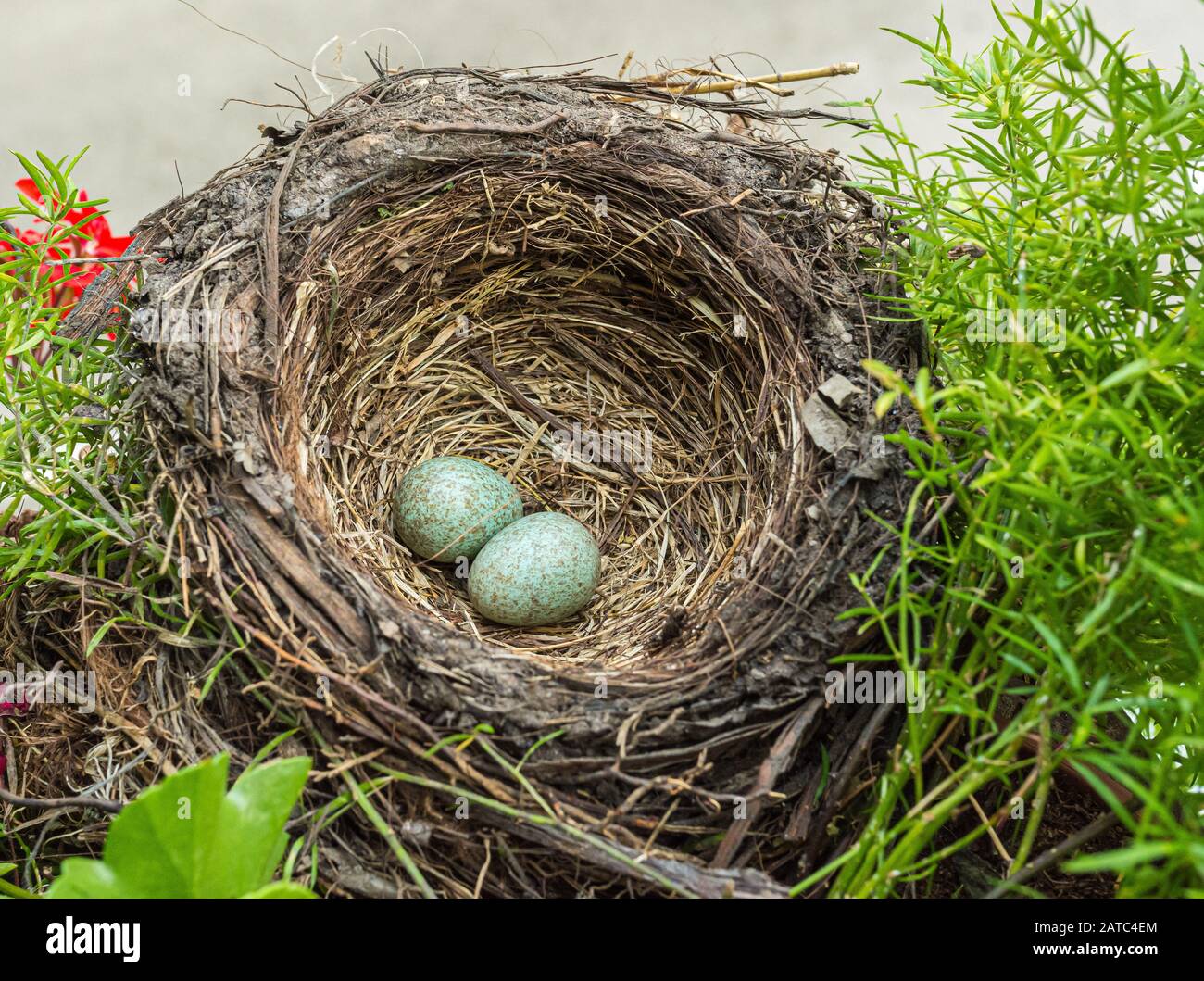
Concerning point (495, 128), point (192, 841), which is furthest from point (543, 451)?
point (192, 841)

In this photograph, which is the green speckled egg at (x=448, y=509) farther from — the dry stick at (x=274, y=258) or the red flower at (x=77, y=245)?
the red flower at (x=77, y=245)

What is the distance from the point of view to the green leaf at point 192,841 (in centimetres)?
72

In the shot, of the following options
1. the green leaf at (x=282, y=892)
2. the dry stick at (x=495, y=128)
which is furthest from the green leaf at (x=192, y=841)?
the dry stick at (x=495, y=128)

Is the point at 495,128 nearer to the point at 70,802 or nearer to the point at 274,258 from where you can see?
the point at 274,258

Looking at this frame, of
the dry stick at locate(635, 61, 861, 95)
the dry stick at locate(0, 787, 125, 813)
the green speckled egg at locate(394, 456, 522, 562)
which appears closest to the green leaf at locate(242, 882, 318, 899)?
the dry stick at locate(0, 787, 125, 813)

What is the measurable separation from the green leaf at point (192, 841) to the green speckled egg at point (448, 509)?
2.57 ft

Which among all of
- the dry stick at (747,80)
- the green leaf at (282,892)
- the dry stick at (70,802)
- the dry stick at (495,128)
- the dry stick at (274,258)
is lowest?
the green leaf at (282,892)

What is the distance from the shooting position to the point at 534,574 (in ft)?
4.77

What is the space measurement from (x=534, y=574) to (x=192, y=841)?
76cm

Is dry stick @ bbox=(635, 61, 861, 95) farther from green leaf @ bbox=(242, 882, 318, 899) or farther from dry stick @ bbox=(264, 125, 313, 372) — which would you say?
green leaf @ bbox=(242, 882, 318, 899)

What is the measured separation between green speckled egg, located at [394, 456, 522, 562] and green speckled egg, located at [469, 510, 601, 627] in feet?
0.19
